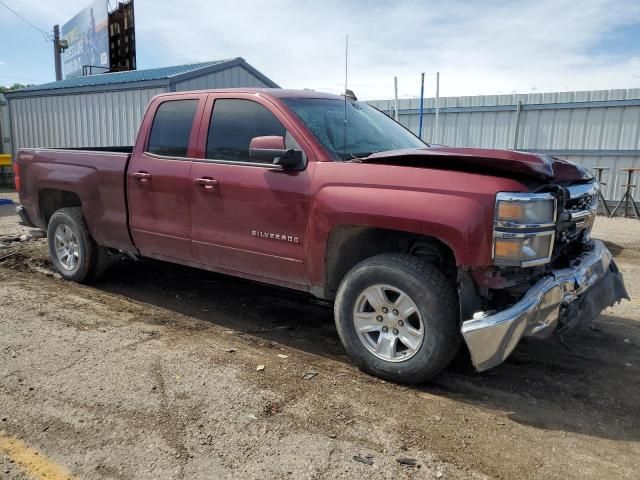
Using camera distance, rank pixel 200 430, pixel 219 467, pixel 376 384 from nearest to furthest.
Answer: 1. pixel 219 467
2. pixel 200 430
3. pixel 376 384

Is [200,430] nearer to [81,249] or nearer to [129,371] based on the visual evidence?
[129,371]

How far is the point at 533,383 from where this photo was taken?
3674mm

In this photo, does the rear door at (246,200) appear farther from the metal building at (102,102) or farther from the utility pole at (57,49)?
the utility pole at (57,49)

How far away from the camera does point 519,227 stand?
122 inches

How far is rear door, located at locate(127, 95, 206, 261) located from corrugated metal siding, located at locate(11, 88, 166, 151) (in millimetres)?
9017

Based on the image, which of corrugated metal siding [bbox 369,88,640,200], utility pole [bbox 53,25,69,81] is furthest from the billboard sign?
corrugated metal siding [bbox 369,88,640,200]

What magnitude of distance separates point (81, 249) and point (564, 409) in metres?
4.82

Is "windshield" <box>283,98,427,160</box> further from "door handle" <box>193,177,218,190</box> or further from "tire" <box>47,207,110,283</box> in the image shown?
"tire" <box>47,207,110,283</box>

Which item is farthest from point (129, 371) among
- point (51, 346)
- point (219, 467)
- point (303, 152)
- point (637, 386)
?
point (637, 386)

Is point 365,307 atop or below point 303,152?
below

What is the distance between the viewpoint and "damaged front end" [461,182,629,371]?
3.10 m

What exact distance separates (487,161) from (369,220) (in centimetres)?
82

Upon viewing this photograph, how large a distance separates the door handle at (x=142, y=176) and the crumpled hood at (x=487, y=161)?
2.20m

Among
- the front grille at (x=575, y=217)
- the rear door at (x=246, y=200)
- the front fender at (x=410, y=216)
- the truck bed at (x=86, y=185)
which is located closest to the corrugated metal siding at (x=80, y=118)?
the truck bed at (x=86, y=185)
